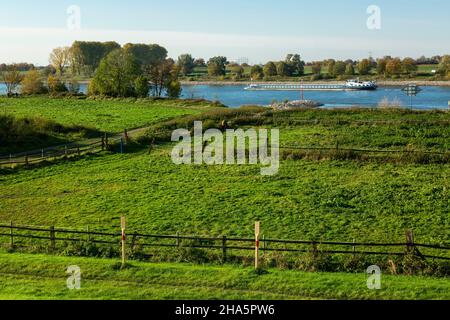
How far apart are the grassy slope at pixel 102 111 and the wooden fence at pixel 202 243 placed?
31.3 m

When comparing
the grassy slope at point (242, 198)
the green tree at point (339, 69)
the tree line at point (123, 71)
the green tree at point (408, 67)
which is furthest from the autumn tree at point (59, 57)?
the grassy slope at point (242, 198)

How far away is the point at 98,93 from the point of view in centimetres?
9138

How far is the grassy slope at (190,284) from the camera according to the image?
15219 millimetres

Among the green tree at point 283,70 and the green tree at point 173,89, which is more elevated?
the green tree at point 283,70

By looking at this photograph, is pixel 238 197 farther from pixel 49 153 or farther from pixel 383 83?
pixel 383 83

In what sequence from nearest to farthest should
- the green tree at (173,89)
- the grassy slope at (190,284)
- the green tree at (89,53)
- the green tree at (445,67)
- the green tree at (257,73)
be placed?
1. the grassy slope at (190,284)
2. the green tree at (173,89)
3. the green tree at (445,67)
4. the green tree at (89,53)
5. the green tree at (257,73)

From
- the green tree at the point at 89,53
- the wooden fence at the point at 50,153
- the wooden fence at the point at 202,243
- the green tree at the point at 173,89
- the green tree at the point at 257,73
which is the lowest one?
the wooden fence at the point at 202,243

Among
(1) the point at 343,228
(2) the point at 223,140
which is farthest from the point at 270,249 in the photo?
(2) the point at 223,140

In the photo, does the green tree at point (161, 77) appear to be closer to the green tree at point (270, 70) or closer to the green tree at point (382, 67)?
the green tree at point (270, 70)

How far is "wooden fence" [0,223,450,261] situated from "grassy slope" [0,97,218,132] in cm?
3132

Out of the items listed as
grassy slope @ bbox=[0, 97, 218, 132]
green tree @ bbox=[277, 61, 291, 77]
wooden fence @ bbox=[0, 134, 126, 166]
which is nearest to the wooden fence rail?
wooden fence @ bbox=[0, 134, 126, 166]

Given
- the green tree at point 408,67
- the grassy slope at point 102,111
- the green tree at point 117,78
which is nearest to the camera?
the grassy slope at point 102,111

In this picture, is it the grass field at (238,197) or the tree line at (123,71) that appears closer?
the grass field at (238,197)
